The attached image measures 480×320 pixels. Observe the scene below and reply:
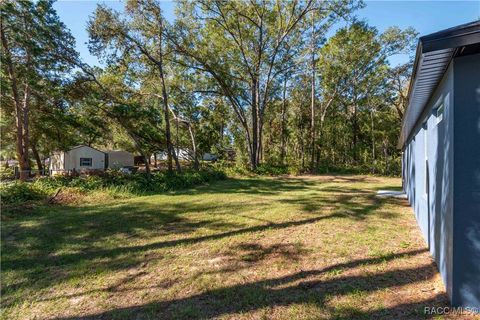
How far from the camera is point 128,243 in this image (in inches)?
186

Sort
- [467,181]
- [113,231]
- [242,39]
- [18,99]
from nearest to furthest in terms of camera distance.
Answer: [467,181] < [113,231] < [18,99] < [242,39]

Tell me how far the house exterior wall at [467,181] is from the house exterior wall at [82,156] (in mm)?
22222

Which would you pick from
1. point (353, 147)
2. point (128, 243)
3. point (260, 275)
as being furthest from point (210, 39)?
point (260, 275)

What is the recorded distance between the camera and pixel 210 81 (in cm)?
1859

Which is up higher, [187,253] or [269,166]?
[269,166]

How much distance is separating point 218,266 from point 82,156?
2201 centimetres

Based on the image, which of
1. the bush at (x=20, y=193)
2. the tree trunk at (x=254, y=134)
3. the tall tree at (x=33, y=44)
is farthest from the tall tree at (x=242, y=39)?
the bush at (x=20, y=193)

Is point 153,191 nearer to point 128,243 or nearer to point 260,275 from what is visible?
point 128,243

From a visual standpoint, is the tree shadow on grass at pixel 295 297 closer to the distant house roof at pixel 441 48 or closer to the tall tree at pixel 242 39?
the distant house roof at pixel 441 48

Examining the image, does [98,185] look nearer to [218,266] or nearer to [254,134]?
[218,266]

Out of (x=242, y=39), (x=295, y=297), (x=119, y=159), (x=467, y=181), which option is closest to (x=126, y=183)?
(x=295, y=297)

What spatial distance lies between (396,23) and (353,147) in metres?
8.91

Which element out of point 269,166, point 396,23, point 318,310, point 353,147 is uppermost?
point 396,23

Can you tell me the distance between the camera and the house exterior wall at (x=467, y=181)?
2514 mm
